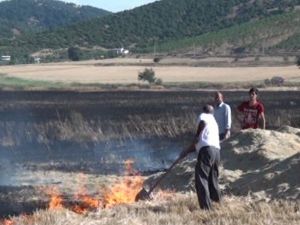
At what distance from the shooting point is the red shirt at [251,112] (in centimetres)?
1767

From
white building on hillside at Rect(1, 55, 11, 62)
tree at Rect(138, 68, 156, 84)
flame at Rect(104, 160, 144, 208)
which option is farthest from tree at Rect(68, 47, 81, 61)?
flame at Rect(104, 160, 144, 208)

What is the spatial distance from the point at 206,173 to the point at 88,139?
62.6ft

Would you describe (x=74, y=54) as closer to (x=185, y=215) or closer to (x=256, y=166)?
(x=256, y=166)

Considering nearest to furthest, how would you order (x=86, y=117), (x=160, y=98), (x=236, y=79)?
(x=86, y=117), (x=160, y=98), (x=236, y=79)

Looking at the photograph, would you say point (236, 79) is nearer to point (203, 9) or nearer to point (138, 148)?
point (138, 148)

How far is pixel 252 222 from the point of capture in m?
11.6

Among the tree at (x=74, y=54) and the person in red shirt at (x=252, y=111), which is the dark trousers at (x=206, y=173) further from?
the tree at (x=74, y=54)

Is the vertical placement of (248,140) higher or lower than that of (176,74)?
higher

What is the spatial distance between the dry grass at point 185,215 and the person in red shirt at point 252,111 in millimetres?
3767

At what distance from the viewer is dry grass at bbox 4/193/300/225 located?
11930mm

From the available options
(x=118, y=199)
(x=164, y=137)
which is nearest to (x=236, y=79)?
(x=164, y=137)

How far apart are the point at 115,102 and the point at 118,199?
36323 mm

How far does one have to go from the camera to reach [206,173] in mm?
13414

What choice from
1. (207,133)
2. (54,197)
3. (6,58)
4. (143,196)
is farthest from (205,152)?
(6,58)
